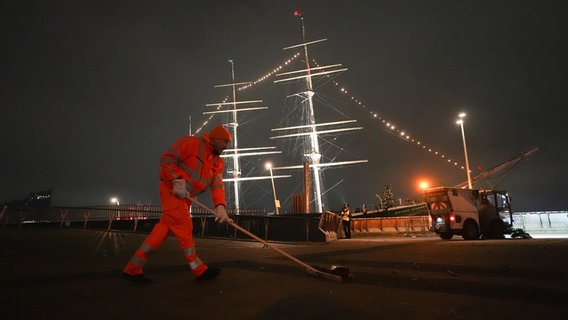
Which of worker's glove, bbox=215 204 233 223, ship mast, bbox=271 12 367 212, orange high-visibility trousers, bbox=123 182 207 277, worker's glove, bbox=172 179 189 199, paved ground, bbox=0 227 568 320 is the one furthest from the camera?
ship mast, bbox=271 12 367 212

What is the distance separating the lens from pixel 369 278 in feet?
13.5

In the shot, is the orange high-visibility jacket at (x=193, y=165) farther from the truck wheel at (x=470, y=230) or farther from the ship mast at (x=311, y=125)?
the ship mast at (x=311, y=125)

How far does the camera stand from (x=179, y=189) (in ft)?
12.3

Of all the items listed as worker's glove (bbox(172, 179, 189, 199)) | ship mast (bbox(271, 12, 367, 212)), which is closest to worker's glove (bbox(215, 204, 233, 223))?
worker's glove (bbox(172, 179, 189, 199))

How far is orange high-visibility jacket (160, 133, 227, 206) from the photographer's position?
156 inches

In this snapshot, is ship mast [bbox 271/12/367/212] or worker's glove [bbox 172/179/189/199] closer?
worker's glove [bbox 172/179/189/199]

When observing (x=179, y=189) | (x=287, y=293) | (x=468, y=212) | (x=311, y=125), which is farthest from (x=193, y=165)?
(x=311, y=125)

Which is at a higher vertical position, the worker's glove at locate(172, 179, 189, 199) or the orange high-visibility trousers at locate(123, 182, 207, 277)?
the worker's glove at locate(172, 179, 189, 199)

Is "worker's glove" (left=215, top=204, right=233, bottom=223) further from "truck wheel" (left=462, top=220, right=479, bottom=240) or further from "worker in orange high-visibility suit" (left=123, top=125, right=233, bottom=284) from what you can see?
"truck wheel" (left=462, top=220, right=479, bottom=240)

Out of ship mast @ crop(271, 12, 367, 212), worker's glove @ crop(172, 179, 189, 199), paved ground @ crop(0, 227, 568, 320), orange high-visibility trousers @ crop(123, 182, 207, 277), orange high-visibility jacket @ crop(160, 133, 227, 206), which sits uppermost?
ship mast @ crop(271, 12, 367, 212)

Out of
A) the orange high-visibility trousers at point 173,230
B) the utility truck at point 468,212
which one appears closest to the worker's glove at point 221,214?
the orange high-visibility trousers at point 173,230

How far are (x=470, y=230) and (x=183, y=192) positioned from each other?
1445cm

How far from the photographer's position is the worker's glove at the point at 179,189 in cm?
374

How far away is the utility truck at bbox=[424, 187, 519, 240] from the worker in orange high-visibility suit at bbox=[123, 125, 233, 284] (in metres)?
12.9
